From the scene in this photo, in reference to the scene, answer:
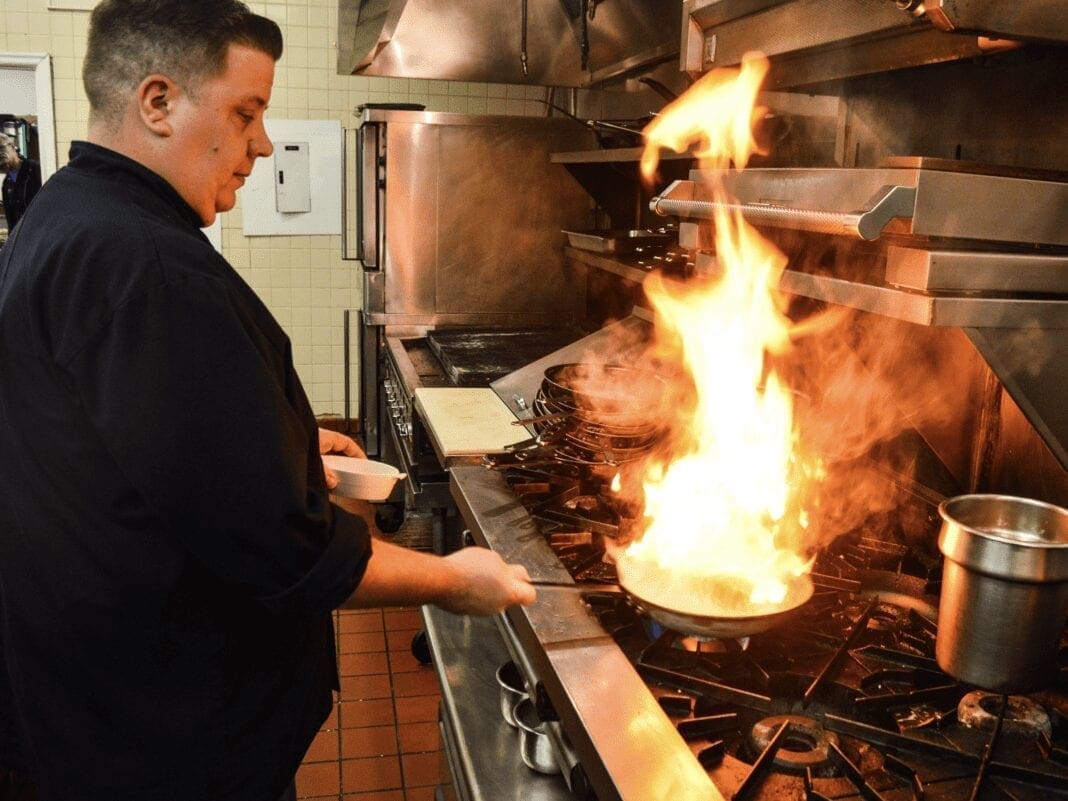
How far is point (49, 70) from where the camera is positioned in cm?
572

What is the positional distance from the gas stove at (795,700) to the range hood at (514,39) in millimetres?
2909

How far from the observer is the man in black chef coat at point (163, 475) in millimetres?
1126

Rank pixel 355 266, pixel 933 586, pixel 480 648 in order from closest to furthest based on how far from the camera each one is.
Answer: pixel 933 586
pixel 480 648
pixel 355 266

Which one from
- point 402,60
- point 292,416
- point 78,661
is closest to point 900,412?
point 292,416

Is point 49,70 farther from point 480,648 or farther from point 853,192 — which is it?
Answer: point 853,192

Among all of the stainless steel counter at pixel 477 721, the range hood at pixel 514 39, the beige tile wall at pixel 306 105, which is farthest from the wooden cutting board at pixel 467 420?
the beige tile wall at pixel 306 105

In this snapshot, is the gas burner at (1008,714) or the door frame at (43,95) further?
the door frame at (43,95)

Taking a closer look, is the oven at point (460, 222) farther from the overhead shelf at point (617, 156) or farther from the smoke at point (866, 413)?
the smoke at point (866, 413)

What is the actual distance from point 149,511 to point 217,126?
54 cm

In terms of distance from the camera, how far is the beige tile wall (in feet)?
18.8

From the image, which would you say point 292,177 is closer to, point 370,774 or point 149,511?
point 370,774

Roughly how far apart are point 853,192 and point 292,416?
875 millimetres

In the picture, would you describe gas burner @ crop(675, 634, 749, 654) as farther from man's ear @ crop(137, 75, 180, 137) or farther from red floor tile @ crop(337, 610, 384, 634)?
red floor tile @ crop(337, 610, 384, 634)

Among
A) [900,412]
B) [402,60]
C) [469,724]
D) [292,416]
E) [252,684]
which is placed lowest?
Result: [469,724]
